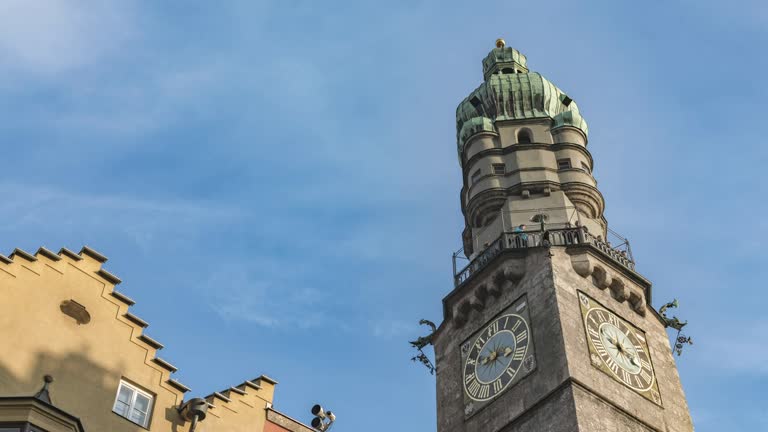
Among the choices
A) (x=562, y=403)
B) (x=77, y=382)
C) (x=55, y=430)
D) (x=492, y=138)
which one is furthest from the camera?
(x=492, y=138)

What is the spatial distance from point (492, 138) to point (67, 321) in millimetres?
29172

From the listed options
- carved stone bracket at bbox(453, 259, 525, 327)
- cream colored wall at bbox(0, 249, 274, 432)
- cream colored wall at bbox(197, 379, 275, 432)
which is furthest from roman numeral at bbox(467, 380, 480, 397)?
cream colored wall at bbox(0, 249, 274, 432)

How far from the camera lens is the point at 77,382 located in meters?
18.1

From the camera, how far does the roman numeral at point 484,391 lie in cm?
3519

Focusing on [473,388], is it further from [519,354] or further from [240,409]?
[240,409]

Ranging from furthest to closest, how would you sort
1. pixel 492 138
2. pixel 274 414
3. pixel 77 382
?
pixel 492 138 → pixel 274 414 → pixel 77 382

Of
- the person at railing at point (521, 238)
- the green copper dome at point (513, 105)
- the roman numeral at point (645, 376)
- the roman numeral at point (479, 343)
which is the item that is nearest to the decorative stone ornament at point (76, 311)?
the roman numeral at point (479, 343)

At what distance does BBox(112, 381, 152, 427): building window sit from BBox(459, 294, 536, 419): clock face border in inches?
679

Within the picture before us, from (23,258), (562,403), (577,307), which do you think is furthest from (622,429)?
(23,258)

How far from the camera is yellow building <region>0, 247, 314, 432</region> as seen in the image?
17234 mm

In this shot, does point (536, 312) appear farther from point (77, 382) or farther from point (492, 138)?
point (77, 382)

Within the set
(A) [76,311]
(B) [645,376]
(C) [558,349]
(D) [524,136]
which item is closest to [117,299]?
(A) [76,311]

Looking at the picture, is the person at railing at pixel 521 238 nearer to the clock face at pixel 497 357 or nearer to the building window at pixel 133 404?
the clock face at pixel 497 357

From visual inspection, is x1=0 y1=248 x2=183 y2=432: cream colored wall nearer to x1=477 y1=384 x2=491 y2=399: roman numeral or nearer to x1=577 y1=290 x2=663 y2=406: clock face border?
x1=477 y1=384 x2=491 y2=399: roman numeral
